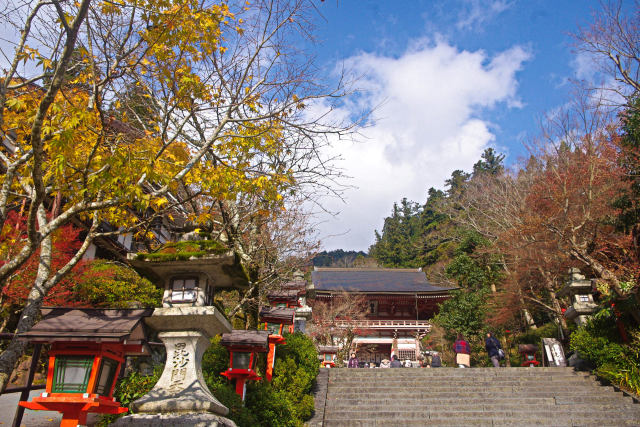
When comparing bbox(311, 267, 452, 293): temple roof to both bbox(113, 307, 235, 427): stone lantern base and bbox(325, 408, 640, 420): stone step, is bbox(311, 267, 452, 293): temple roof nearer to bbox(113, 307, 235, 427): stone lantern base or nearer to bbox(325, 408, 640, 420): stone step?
bbox(325, 408, 640, 420): stone step

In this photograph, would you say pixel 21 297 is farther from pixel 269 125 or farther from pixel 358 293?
pixel 358 293

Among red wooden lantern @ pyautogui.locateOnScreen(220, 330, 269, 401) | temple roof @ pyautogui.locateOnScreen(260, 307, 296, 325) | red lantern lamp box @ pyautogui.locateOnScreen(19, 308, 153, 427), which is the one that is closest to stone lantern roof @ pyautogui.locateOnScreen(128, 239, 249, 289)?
red lantern lamp box @ pyautogui.locateOnScreen(19, 308, 153, 427)

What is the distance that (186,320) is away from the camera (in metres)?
4.96

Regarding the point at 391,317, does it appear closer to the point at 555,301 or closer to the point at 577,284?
the point at 555,301

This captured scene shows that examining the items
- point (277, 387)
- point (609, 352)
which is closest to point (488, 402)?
point (609, 352)

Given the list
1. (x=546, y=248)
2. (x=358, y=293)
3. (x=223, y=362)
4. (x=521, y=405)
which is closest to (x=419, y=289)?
(x=358, y=293)

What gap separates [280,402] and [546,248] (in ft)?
40.0

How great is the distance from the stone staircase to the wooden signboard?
139 cm

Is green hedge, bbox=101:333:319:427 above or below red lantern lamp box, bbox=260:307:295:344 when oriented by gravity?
below

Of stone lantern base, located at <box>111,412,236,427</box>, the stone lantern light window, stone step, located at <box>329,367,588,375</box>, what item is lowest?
stone step, located at <box>329,367,588,375</box>

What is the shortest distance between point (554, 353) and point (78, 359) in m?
12.9

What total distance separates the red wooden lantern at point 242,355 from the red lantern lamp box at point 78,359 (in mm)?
3125

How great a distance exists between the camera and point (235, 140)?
667 cm

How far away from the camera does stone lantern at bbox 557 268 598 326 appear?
12281mm
